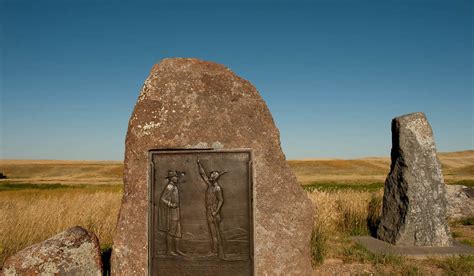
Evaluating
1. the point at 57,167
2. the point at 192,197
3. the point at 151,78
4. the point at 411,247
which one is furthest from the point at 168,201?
the point at 57,167

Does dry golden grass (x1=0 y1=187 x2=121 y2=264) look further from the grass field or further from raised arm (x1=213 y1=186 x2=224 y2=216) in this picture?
raised arm (x1=213 y1=186 x2=224 y2=216)

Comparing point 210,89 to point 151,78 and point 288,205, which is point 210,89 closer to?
point 151,78

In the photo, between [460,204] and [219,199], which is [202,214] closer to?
[219,199]

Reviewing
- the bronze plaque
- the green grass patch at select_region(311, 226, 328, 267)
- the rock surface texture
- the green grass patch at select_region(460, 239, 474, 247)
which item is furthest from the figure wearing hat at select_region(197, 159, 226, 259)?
the green grass patch at select_region(460, 239, 474, 247)

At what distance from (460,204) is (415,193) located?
14.0ft

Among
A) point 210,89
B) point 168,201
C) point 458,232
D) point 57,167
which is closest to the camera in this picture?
point 168,201

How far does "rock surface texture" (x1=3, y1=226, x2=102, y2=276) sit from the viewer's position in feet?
14.7

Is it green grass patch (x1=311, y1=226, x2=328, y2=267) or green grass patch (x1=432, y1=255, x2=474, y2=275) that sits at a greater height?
green grass patch (x1=311, y1=226, x2=328, y2=267)

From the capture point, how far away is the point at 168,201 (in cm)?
445

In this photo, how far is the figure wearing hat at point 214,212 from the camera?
4387 mm

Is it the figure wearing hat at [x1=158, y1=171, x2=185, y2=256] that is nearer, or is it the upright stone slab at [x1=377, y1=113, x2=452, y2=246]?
the figure wearing hat at [x1=158, y1=171, x2=185, y2=256]

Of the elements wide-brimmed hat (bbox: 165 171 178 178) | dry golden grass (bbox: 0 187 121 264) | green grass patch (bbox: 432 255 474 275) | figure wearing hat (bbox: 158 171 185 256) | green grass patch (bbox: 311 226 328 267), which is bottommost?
green grass patch (bbox: 432 255 474 275)

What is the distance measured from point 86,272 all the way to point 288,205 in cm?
259

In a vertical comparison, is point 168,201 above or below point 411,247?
above
